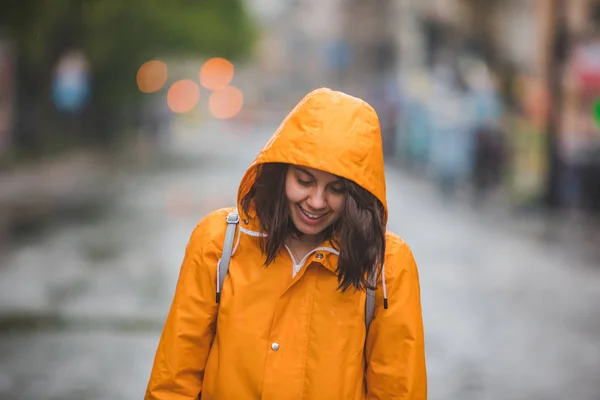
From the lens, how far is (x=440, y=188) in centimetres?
1764

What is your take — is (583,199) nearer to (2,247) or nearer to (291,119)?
(2,247)

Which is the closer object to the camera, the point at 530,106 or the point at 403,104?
the point at 530,106

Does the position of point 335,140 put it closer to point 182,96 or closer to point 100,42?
point 100,42

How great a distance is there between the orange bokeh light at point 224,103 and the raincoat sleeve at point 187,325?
8703 centimetres

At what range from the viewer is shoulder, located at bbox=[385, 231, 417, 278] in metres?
2.43

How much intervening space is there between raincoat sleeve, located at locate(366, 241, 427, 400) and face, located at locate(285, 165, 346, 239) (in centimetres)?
23

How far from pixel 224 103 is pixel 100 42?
223 ft

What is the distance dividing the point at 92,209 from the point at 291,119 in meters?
12.7

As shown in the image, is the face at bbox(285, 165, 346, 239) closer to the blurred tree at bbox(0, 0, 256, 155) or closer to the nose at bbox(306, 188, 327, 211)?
the nose at bbox(306, 188, 327, 211)

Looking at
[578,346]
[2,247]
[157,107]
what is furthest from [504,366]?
[157,107]

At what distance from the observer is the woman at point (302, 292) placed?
2342 mm

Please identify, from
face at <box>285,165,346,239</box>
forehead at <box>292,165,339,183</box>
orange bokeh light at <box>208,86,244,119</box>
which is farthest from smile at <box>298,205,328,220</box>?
orange bokeh light at <box>208,86,244,119</box>

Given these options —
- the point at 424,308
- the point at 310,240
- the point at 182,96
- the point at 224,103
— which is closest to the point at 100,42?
the point at 424,308

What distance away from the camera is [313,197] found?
235 cm
